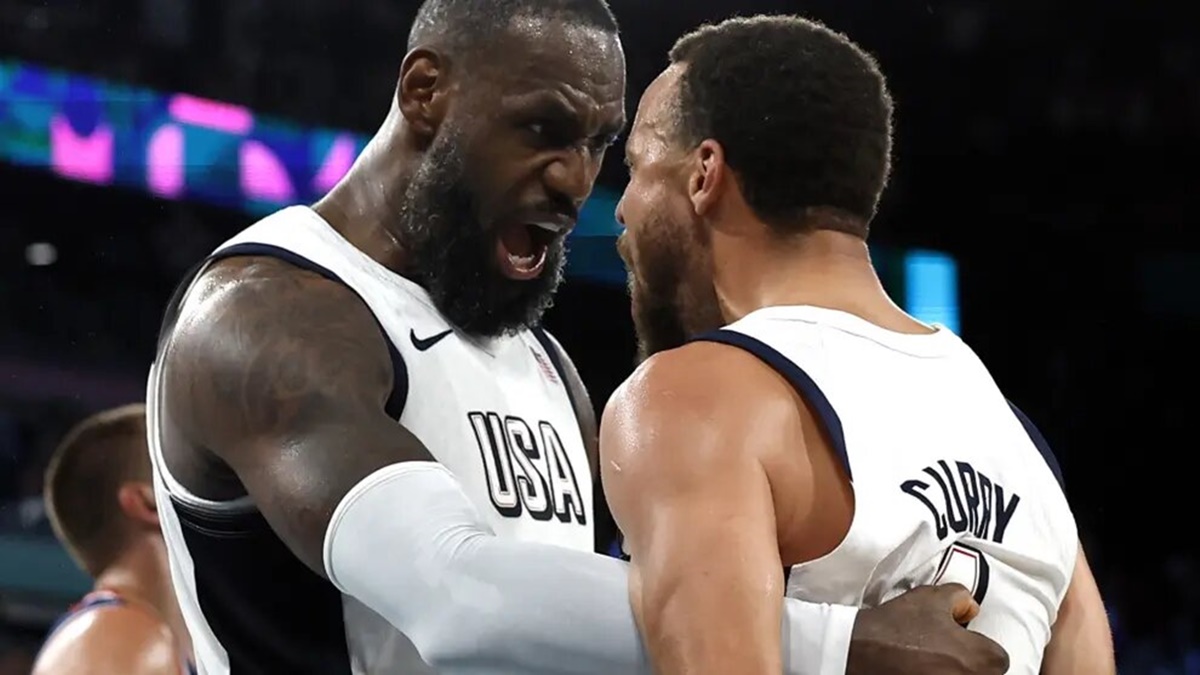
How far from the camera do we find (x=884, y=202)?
744cm

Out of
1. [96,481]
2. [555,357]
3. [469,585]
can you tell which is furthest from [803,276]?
[96,481]

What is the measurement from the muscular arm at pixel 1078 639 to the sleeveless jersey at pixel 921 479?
0.08 m

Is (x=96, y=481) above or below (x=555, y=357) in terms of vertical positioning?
below

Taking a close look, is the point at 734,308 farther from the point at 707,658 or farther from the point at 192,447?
the point at 192,447

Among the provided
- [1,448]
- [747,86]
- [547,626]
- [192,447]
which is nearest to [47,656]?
[192,447]

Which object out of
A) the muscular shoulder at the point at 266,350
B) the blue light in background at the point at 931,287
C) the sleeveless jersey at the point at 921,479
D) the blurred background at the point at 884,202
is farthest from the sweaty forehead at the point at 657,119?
the blue light in background at the point at 931,287

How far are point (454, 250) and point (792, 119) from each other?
2.11 ft

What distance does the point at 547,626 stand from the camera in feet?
4.94

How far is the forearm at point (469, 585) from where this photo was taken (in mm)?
1482

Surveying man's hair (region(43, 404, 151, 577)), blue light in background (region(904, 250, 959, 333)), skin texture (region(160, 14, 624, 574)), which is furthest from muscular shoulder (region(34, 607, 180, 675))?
blue light in background (region(904, 250, 959, 333))

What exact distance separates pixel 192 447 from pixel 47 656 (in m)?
1.51

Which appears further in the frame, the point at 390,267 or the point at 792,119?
the point at 390,267

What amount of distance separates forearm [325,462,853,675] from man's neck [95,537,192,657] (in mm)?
1806

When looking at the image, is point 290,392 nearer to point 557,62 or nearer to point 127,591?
point 557,62
